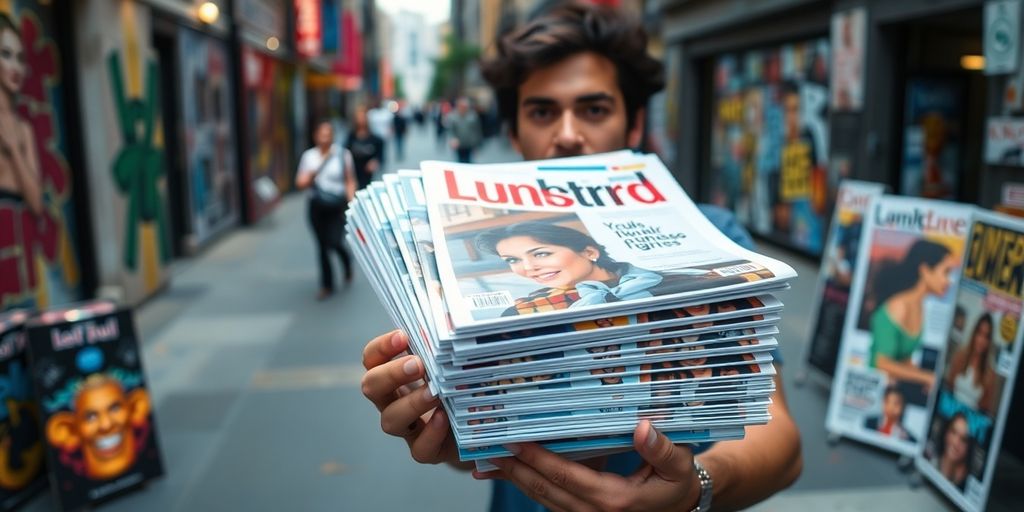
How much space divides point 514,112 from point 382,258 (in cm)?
98

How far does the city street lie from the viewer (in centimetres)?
398

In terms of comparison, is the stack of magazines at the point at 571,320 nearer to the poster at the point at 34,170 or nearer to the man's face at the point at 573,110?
the man's face at the point at 573,110

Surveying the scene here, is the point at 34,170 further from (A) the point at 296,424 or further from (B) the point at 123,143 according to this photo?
(A) the point at 296,424

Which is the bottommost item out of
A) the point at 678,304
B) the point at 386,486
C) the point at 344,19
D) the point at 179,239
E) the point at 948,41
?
the point at 386,486

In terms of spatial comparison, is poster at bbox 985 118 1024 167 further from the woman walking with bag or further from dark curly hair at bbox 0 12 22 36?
dark curly hair at bbox 0 12 22 36

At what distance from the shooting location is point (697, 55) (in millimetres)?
13875

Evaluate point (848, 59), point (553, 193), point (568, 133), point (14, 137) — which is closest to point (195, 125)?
point (14, 137)

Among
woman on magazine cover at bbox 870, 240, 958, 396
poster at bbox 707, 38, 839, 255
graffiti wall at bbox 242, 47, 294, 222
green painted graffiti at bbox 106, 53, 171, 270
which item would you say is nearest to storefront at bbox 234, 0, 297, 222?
graffiti wall at bbox 242, 47, 294, 222

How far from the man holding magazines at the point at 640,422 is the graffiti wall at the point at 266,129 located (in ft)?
41.1

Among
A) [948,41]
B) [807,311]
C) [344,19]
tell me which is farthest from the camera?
[344,19]

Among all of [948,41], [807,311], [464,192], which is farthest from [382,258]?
[948,41]

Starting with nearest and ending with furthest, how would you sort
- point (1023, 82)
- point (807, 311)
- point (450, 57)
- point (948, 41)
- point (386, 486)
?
point (386, 486)
point (1023, 82)
point (807, 311)
point (948, 41)
point (450, 57)

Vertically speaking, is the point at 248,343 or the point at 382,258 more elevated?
the point at 382,258

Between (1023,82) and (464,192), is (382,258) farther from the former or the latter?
(1023,82)
